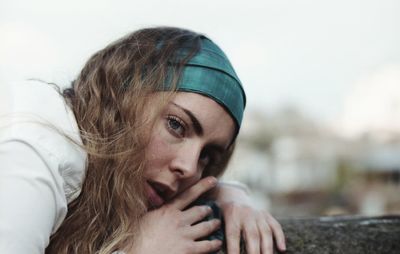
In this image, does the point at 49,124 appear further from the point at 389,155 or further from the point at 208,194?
the point at 389,155

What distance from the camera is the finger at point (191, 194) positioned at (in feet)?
7.75

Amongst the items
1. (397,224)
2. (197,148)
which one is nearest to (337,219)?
(397,224)

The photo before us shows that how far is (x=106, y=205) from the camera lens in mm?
2250

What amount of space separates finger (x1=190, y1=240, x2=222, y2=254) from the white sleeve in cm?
49

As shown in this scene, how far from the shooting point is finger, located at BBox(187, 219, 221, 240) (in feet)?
7.41

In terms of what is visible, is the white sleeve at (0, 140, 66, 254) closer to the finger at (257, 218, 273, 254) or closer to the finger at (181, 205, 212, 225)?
the finger at (181, 205, 212, 225)

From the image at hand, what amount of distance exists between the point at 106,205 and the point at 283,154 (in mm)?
47126

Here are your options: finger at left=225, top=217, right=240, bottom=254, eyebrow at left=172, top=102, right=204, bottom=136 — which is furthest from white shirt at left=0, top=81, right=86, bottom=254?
finger at left=225, top=217, right=240, bottom=254

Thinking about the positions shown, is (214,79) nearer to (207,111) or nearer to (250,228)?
(207,111)

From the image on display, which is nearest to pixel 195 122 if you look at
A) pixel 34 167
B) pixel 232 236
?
pixel 232 236

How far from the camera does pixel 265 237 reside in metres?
2.31

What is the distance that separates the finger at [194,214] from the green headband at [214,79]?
14.0 inches

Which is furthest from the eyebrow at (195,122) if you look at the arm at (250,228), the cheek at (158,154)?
the arm at (250,228)

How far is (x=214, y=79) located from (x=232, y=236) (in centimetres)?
57
